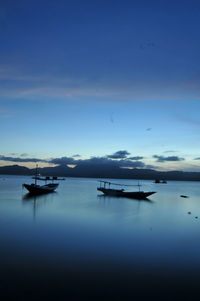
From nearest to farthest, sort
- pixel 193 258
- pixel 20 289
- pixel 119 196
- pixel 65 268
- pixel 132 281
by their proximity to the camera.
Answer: pixel 20 289 < pixel 132 281 < pixel 65 268 < pixel 193 258 < pixel 119 196

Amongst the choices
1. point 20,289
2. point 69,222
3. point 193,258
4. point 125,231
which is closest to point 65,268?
point 20,289

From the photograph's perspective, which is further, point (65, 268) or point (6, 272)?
point (65, 268)

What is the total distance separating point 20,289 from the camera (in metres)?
9.77

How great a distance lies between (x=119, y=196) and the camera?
193ft

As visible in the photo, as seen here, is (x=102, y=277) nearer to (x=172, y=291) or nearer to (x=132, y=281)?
(x=132, y=281)

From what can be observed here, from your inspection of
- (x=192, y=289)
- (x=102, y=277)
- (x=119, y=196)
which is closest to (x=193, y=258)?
(x=192, y=289)

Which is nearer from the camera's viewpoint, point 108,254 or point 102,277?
point 102,277

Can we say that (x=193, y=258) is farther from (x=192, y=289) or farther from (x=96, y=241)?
(x=96, y=241)

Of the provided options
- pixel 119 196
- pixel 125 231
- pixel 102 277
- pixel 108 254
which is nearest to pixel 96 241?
pixel 108 254

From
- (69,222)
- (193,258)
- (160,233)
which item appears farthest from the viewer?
(69,222)

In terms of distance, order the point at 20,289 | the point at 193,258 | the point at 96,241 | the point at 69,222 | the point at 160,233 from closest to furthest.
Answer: the point at 20,289, the point at 193,258, the point at 96,241, the point at 160,233, the point at 69,222

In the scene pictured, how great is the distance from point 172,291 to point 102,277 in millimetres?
3364

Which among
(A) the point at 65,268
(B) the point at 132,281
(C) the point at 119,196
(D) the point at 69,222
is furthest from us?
(C) the point at 119,196

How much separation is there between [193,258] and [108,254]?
5.53 metres
